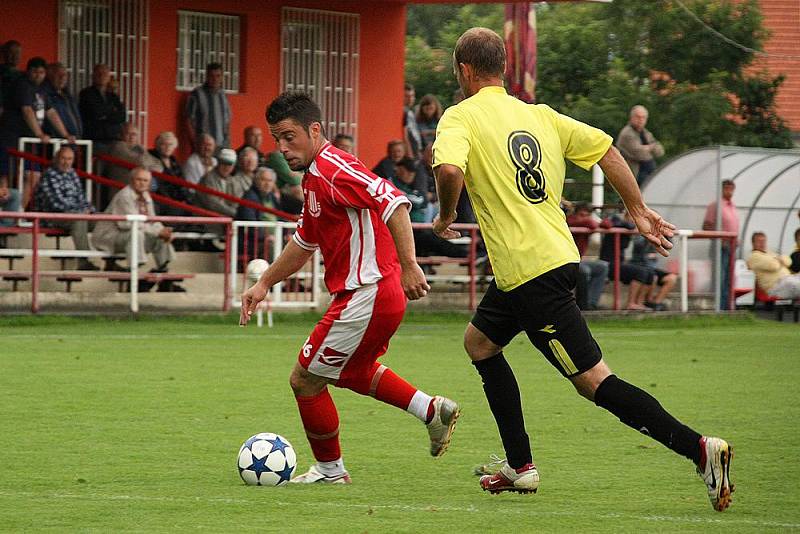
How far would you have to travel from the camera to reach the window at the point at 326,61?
24.8 metres

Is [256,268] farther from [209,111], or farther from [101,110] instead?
[209,111]

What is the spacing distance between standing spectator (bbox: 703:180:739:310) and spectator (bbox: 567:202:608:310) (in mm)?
2156

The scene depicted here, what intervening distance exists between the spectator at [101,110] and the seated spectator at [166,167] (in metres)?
0.57

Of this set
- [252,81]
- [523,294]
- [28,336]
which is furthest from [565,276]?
[252,81]

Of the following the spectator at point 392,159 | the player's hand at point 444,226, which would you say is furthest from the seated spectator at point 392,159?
the player's hand at point 444,226

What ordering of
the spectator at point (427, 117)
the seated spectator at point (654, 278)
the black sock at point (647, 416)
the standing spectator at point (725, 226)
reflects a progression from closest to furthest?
1. the black sock at point (647, 416)
2. the seated spectator at point (654, 278)
3. the standing spectator at point (725, 226)
4. the spectator at point (427, 117)

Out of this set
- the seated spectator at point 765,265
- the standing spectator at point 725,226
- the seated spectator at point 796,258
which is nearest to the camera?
the standing spectator at point 725,226

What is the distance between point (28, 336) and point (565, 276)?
398 inches

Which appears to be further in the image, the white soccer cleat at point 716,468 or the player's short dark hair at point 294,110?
the player's short dark hair at point 294,110

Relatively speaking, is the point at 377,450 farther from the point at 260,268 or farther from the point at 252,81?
the point at 252,81

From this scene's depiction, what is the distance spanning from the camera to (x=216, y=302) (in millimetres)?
18578

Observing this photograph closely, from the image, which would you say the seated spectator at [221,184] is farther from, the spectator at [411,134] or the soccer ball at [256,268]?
the spectator at [411,134]

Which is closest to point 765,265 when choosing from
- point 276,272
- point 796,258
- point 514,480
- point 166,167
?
point 796,258

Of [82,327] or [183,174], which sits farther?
[183,174]
